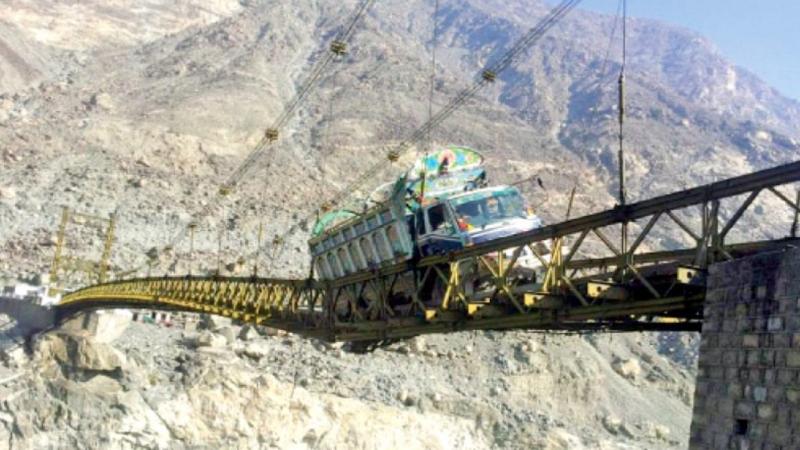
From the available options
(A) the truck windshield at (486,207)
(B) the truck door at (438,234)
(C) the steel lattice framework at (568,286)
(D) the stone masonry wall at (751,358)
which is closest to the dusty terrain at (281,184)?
(C) the steel lattice framework at (568,286)

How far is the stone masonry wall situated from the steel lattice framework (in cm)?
88

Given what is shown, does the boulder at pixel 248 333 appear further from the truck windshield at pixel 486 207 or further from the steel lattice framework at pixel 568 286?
the truck windshield at pixel 486 207

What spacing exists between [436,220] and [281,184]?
→ 5012 centimetres

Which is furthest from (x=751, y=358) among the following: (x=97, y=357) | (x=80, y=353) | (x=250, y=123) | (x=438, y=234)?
(x=250, y=123)

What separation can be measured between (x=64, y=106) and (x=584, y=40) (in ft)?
477

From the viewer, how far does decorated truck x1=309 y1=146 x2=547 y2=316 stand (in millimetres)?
14289

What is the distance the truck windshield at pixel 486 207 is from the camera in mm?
14461

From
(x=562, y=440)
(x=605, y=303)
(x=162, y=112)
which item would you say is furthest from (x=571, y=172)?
(x=605, y=303)

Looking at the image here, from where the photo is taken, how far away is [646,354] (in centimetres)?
4566

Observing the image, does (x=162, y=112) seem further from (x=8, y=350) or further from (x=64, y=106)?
(x=8, y=350)

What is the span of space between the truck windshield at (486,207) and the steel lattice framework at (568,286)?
115cm

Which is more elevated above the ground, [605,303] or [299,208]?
[299,208]

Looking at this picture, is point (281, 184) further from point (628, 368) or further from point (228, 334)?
point (628, 368)

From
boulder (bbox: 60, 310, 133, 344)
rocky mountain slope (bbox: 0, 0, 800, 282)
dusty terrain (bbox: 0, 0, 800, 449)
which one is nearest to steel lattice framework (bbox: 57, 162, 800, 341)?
dusty terrain (bbox: 0, 0, 800, 449)
